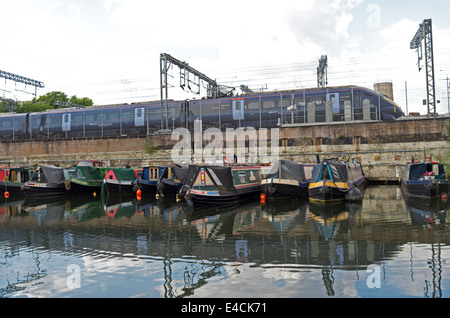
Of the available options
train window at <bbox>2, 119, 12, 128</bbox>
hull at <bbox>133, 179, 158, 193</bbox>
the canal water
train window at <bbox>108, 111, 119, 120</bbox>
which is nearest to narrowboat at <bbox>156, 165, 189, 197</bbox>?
hull at <bbox>133, 179, 158, 193</bbox>

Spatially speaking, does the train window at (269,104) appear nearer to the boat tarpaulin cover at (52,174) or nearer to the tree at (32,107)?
the boat tarpaulin cover at (52,174)

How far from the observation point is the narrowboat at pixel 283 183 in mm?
17391

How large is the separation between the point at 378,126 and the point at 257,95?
8575 mm

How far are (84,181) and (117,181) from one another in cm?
212

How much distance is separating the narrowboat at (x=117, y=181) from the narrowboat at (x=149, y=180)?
977 millimetres

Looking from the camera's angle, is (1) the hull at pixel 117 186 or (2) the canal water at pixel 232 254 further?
(1) the hull at pixel 117 186

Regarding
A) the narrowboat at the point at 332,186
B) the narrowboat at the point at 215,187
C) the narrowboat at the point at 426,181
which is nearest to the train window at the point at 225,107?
the narrowboat at the point at 215,187

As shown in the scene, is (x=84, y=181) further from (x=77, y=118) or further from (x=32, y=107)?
(x=32, y=107)

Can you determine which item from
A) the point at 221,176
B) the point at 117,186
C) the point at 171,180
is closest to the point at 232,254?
the point at 221,176

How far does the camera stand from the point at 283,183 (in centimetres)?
1739

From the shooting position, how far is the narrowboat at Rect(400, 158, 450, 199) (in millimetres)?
16312

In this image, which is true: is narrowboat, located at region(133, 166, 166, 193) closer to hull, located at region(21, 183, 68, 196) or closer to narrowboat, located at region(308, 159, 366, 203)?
hull, located at region(21, 183, 68, 196)

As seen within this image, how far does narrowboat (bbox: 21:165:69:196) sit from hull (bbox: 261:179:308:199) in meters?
13.1
